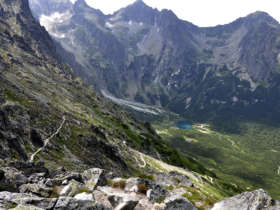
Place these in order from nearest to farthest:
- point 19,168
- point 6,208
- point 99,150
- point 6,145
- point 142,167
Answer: point 6,208, point 19,168, point 6,145, point 99,150, point 142,167

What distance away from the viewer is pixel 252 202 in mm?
26188

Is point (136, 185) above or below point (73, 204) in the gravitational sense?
below

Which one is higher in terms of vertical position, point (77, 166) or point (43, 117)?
point (43, 117)

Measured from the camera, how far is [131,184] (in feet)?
107

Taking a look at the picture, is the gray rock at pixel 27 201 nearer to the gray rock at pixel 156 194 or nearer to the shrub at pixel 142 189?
the gray rock at pixel 156 194

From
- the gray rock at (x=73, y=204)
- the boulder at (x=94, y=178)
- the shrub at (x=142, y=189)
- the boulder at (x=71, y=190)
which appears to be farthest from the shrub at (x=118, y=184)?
Result: the gray rock at (x=73, y=204)

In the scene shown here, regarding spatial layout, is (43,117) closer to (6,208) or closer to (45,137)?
(45,137)

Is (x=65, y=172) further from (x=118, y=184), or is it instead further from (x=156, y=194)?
(x=156, y=194)

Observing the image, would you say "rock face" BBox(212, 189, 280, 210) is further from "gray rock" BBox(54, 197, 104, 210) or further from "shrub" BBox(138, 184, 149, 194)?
"gray rock" BBox(54, 197, 104, 210)

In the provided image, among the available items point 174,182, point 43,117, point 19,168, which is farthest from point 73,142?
point 19,168

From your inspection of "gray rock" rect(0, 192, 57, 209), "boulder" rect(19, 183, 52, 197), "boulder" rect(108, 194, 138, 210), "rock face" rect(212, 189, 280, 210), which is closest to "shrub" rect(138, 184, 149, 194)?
"boulder" rect(108, 194, 138, 210)

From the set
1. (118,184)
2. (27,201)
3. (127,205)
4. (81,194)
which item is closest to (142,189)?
(118,184)

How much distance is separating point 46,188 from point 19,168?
38.9 ft

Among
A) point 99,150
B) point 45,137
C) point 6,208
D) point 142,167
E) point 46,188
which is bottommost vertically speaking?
point 142,167
